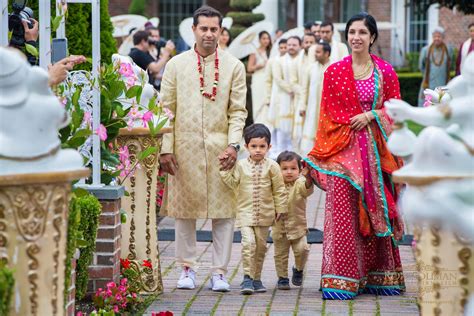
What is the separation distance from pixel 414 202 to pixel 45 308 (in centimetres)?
145

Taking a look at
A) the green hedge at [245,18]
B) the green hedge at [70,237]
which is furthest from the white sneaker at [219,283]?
the green hedge at [245,18]

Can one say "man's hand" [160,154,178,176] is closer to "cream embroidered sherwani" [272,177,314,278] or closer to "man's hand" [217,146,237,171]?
"man's hand" [217,146,237,171]

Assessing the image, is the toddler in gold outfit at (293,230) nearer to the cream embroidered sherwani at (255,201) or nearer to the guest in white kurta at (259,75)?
the cream embroidered sherwani at (255,201)

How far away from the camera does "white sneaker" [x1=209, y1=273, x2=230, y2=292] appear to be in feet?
28.1

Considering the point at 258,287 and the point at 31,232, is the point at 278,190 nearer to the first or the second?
the point at 258,287

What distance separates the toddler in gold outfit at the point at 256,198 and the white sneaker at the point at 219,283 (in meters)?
0.12

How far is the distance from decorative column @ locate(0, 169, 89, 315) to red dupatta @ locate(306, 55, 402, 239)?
3677mm

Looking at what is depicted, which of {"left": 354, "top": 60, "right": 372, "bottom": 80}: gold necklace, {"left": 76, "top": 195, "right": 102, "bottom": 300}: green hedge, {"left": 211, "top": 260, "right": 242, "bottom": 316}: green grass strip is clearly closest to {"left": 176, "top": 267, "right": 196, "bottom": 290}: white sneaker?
{"left": 211, "top": 260, "right": 242, "bottom": 316}: green grass strip

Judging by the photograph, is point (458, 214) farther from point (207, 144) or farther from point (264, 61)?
point (264, 61)

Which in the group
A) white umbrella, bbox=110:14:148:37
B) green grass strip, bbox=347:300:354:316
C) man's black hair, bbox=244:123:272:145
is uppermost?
white umbrella, bbox=110:14:148:37

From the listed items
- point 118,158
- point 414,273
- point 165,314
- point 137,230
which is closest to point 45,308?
point 165,314

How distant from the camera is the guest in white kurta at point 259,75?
20406 millimetres

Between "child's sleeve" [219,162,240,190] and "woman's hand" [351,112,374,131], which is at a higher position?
"woman's hand" [351,112,374,131]

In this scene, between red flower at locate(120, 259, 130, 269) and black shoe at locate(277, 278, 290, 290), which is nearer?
red flower at locate(120, 259, 130, 269)
